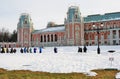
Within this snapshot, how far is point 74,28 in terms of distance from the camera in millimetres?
92875

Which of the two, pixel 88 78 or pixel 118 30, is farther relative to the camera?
pixel 118 30

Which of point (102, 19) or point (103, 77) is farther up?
point (102, 19)

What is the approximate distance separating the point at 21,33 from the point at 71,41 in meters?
24.1

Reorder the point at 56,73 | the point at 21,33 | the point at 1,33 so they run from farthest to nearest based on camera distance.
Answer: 1. the point at 1,33
2. the point at 21,33
3. the point at 56,73

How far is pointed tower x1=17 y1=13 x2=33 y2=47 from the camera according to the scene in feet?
353

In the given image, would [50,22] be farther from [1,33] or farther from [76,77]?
[76,77]

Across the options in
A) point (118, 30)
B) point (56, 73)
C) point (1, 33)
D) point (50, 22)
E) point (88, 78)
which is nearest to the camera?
point (88, 78)

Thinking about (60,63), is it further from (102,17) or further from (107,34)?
(102,17)

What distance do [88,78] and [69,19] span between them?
258 ft

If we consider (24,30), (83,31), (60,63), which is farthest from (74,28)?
(60,63)

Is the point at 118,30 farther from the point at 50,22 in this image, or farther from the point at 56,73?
the point at 56,73

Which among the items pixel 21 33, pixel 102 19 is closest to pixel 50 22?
pixel 21 33

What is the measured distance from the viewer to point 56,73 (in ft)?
56.2

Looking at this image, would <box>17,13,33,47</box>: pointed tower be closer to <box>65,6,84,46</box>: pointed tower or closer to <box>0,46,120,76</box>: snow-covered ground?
<box>65,6,84,46</box>: pointed tower
